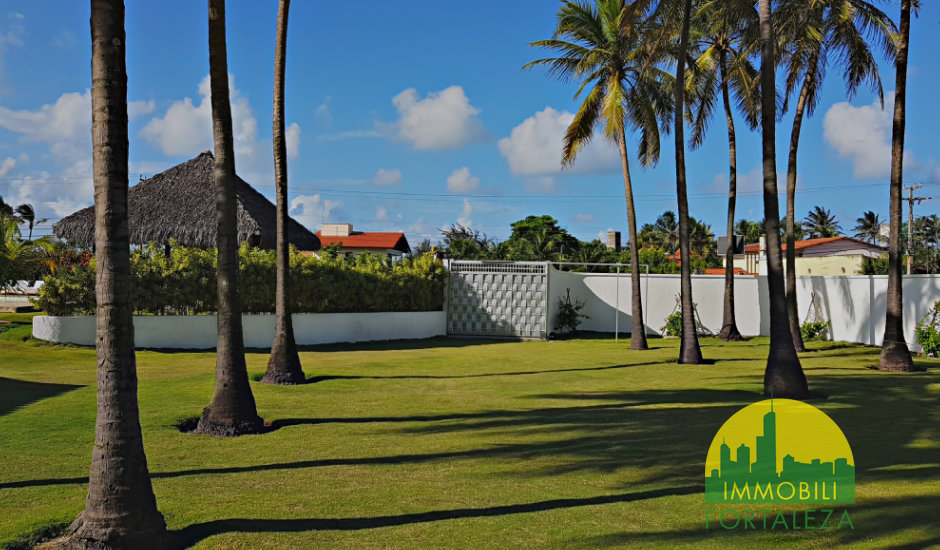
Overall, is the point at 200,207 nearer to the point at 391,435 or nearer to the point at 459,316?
the point at 459,316

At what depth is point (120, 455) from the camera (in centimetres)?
474

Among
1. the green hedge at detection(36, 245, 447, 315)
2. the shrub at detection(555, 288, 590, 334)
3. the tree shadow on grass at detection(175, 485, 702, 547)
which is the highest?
the green hedge at detection(36, 245, 447, 315)

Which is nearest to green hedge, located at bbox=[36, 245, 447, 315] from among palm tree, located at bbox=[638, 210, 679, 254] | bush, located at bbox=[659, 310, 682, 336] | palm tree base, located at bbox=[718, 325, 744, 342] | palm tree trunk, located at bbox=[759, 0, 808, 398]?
bush, located at bbox=[659, 310, 682, 336]

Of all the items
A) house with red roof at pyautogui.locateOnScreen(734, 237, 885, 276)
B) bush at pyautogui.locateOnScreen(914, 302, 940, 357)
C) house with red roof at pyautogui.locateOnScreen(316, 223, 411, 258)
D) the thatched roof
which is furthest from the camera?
house with red roof at pyautogui.locateOnScreen(316, 223, 411, 258)

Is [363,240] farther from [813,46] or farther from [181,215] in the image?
[813,46]

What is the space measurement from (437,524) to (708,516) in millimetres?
1880

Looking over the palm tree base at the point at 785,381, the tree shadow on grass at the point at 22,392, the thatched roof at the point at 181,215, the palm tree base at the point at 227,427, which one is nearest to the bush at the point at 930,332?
the palm tree base at the point at 785,381

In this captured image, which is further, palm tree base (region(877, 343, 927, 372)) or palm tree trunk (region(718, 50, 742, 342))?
palm tree trunk (region(718, 50, 742, 342))

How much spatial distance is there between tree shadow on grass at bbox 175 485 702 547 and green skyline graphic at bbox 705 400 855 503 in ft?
2.24

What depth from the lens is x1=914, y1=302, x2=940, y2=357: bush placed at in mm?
15953

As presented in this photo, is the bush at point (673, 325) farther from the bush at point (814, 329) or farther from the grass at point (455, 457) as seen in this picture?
the grass at point (455, 457)

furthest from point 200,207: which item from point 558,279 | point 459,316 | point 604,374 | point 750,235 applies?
point 750,235

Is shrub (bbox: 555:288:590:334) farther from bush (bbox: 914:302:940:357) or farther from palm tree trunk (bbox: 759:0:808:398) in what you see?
palm tree trunk (bbox: 759:0:808:398)

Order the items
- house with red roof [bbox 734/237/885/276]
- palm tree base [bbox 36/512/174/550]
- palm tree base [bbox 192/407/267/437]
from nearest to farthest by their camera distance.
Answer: palm tree base [bbox 36/512/174/550] < palm tree base [bbox 192/407/267/437] < house with red roof [bbox 734/237/885/276]
